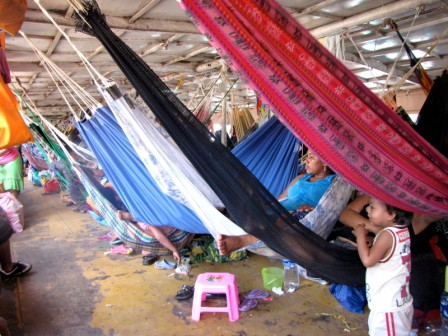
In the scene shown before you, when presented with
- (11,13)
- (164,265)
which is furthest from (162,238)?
(11,13)

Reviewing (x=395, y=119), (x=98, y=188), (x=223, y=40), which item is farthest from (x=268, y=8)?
(x=98, y=188)

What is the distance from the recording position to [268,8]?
0.99 m

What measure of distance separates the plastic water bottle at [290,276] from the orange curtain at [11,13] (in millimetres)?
1937

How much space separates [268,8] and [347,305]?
166 cm

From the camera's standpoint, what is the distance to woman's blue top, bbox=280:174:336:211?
191cm

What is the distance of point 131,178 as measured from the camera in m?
1.85

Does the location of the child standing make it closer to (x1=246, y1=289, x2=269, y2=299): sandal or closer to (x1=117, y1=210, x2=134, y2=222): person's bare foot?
(x1=246, y1=289, x2=269, y2=299): sandal

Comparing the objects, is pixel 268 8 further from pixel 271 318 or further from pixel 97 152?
pixel 271 318

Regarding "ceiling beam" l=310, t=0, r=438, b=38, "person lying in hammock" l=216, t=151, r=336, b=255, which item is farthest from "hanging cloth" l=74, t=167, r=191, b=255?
"ceiling beam" l=310, t=0, r=438, b=38

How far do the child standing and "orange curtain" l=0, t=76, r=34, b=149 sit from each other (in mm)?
1480

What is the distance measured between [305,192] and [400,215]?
66 cm

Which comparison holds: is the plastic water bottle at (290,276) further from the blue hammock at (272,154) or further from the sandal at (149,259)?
the sandal at (149,259)

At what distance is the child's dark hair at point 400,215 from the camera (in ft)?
4.40

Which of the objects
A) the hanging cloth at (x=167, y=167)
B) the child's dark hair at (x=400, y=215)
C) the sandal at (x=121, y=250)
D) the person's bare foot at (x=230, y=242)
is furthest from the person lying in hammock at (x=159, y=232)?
the child's dark hair at (x=400, y=215)
